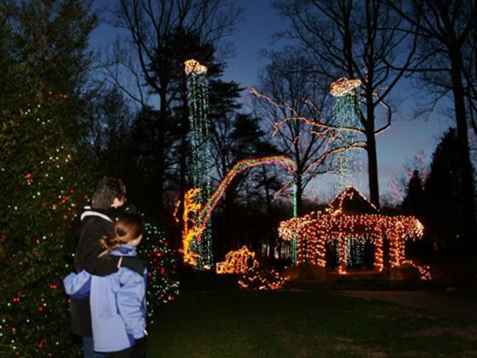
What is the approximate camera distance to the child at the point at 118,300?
14.0ft

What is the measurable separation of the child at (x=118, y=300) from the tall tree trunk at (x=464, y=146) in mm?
18280

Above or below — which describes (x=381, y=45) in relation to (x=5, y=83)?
above

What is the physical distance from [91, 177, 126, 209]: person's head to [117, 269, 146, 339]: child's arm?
62 cm

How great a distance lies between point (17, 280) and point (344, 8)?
24.3 meters

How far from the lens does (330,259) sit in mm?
37188

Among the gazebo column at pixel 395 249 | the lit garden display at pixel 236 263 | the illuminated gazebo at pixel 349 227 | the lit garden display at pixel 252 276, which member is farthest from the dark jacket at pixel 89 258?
the lit garden display at pixel 236 263

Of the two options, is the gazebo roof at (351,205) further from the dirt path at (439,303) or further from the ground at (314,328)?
the ground at (314,328)

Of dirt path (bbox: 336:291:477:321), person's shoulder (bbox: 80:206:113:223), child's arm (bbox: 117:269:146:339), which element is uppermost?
person's shoulder (bbox: 80:206:113:223)

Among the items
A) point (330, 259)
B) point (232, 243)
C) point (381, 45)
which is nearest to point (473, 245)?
point (381, 45)

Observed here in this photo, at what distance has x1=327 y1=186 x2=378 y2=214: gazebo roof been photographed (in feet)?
66.9

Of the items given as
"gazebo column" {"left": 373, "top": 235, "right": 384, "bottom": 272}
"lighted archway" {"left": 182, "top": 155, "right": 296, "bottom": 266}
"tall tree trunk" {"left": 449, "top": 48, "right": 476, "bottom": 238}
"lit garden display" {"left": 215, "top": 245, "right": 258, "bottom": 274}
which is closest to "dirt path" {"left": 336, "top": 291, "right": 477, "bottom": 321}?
"gazebo column" {"left": 373, "top": 235, "right": 384, "bottom": 272}

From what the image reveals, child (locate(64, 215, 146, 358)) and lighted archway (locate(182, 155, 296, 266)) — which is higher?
lighted archway (locate(182, 155, 296, 266))

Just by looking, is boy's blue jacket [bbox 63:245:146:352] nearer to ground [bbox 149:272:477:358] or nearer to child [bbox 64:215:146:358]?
child [bbox 64:215:146:358]

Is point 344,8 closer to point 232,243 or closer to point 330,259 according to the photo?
point 330,259
